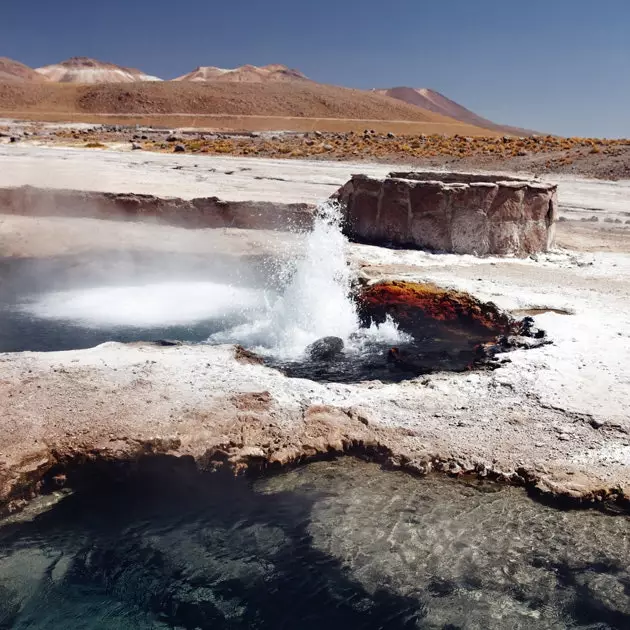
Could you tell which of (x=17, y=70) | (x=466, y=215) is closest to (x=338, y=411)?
(x=466, y=215)

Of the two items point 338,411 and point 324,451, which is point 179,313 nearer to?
point 338,411

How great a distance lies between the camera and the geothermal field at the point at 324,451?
10.7ft

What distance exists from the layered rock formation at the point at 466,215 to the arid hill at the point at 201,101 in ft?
202

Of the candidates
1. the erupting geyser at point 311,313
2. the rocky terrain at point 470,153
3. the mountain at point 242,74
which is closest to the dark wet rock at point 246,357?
the erupting geyser at point 311,313

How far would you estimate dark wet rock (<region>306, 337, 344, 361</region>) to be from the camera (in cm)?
614

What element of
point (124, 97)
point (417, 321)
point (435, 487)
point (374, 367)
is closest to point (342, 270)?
point (417, 321)

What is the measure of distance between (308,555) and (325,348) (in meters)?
2.88

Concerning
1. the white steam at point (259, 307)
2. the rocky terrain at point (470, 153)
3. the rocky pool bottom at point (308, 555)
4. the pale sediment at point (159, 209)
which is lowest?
the rocky pool bottom at point (308, 555)

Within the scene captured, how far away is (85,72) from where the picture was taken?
409 feet

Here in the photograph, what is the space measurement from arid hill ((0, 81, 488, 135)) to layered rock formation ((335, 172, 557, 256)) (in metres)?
61.6

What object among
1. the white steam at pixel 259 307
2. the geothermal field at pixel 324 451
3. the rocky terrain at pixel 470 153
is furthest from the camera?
the rocky terrain at pixel 470 153

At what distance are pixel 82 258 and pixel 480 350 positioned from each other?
250 inches

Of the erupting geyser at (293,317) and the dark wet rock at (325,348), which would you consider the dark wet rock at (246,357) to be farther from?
the dark wet rock at (325,348)

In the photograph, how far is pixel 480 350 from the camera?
6090mm
